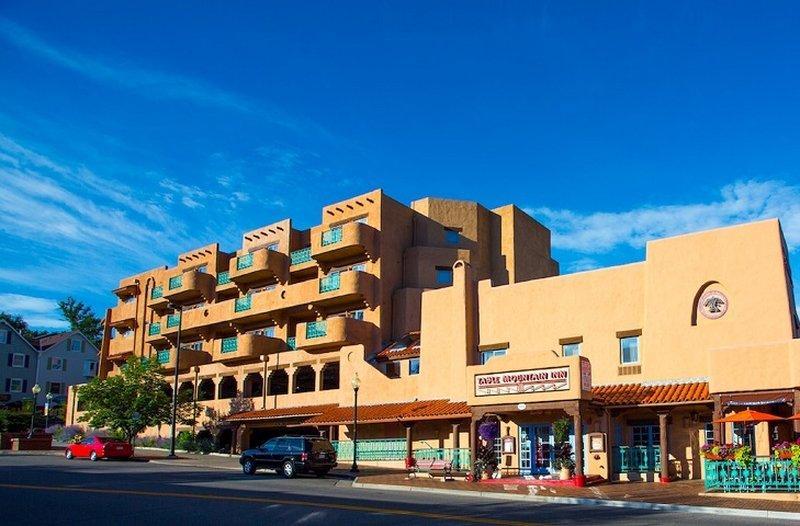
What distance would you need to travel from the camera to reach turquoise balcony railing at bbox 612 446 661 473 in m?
29.2

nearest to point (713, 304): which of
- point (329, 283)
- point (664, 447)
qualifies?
point (664, 447)

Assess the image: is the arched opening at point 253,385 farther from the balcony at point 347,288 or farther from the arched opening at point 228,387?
the balcony at point 347,288

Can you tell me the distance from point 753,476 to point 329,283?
94.9ft

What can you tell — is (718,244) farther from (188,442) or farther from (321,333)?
(188,442)

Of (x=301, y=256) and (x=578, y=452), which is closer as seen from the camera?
(x=578, y=452)

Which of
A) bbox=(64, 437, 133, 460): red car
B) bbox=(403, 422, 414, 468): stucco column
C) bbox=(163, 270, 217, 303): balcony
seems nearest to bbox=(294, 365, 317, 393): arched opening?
bbox=(163, 270, 217, 303): balcony

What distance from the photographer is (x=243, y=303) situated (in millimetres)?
52969

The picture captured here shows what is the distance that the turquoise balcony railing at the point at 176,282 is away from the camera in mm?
58438

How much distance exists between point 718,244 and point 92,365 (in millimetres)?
74030

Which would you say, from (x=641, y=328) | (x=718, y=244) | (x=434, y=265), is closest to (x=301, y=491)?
(x=641, y=328)

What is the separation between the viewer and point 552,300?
113 feet

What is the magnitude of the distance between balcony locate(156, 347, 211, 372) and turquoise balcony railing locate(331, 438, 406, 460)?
59.8 feet

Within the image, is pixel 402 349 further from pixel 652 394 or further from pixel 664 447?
pixel 664 447

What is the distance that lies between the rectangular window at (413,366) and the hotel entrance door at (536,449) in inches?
380
